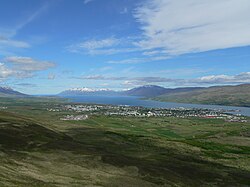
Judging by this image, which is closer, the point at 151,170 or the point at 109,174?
the point at 109,174

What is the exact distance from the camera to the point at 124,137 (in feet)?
451

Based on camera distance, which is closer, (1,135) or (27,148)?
(27,148)

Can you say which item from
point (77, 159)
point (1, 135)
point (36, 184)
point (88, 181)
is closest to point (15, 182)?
point (36, 184)

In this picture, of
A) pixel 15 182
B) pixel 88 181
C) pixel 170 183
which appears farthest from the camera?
pixel 170 183

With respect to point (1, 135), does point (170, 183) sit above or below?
below

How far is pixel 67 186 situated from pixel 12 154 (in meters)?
26.0

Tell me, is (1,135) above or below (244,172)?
above

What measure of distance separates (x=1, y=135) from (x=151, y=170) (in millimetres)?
48433

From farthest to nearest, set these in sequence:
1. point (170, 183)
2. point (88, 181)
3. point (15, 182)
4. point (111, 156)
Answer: point (111, 156) → point (170, 183) → point (88, 181) → point (15, 182)

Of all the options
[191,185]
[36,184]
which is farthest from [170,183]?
[36,184]

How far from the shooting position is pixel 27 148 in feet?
273

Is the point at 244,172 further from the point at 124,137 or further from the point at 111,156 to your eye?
the point at 124,137

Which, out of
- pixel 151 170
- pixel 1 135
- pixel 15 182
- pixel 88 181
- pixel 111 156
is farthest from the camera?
pixel 1 135

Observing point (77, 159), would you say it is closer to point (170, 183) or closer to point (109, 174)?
point (109, 174)
